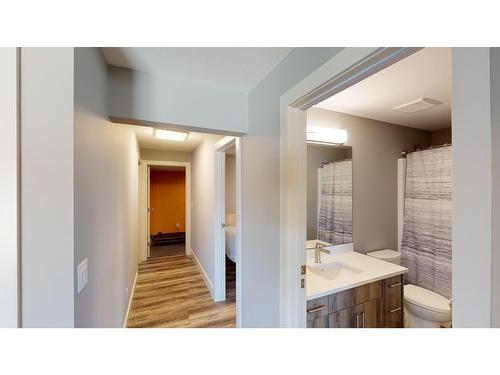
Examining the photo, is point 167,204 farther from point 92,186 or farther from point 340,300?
point 340,300

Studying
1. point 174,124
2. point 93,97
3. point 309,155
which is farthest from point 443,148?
point 93,97

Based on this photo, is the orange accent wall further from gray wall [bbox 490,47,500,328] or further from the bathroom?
gray wall [bbox 490,47,500,328]

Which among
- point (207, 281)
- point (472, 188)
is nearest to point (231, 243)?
point (207, 281)

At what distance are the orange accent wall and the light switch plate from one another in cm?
529

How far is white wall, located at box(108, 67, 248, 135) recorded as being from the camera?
124 centimetres

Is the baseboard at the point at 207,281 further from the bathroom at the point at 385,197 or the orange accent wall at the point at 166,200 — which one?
the orange accent wall at the point at 166,200

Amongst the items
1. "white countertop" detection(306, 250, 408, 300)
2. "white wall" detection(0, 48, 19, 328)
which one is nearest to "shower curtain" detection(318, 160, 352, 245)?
"white countertop" detection(306, 250, 408, 300)

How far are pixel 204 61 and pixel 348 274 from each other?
6.12ft

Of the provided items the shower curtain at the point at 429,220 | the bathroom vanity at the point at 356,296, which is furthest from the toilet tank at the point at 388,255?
the bathroom vanity at the point at 356,296

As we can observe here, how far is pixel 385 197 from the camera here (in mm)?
2188

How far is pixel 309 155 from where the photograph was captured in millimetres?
1979
